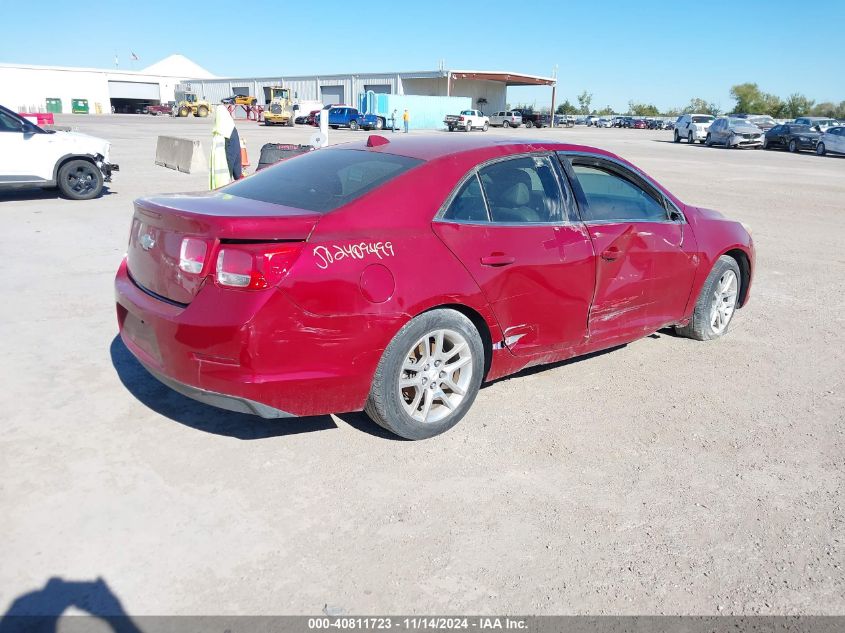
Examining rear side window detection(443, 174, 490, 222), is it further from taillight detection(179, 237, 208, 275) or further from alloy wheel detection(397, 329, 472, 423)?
taillight detection(179, 237, 208, 275)

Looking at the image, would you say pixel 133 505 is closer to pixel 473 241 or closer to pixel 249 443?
pixel 249 443

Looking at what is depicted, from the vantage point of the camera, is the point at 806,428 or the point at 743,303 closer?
the point at 806,428

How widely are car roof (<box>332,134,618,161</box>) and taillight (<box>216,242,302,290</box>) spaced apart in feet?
3.91

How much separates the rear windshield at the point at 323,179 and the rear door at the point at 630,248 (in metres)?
1.28

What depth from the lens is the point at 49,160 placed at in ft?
38.0

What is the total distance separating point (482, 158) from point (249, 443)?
82.9 inches

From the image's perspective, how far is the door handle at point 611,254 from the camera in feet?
14.6

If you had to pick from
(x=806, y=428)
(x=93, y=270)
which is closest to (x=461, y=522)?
(x=806, y=428)

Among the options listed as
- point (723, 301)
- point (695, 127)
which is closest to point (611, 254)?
point (723, 301)

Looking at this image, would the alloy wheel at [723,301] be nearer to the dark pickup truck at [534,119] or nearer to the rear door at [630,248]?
the rear door at [630,248]

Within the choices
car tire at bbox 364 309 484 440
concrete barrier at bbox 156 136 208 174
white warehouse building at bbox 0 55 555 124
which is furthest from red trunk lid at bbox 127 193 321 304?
white warehouse building at bbox 0 55 555 124

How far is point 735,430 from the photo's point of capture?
13.4ft

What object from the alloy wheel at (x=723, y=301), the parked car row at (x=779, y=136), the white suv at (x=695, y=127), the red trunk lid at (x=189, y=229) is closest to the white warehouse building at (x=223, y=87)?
the white suv at (x=695, y=127)

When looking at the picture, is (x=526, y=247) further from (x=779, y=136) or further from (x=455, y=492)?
(x=779, y=136)
